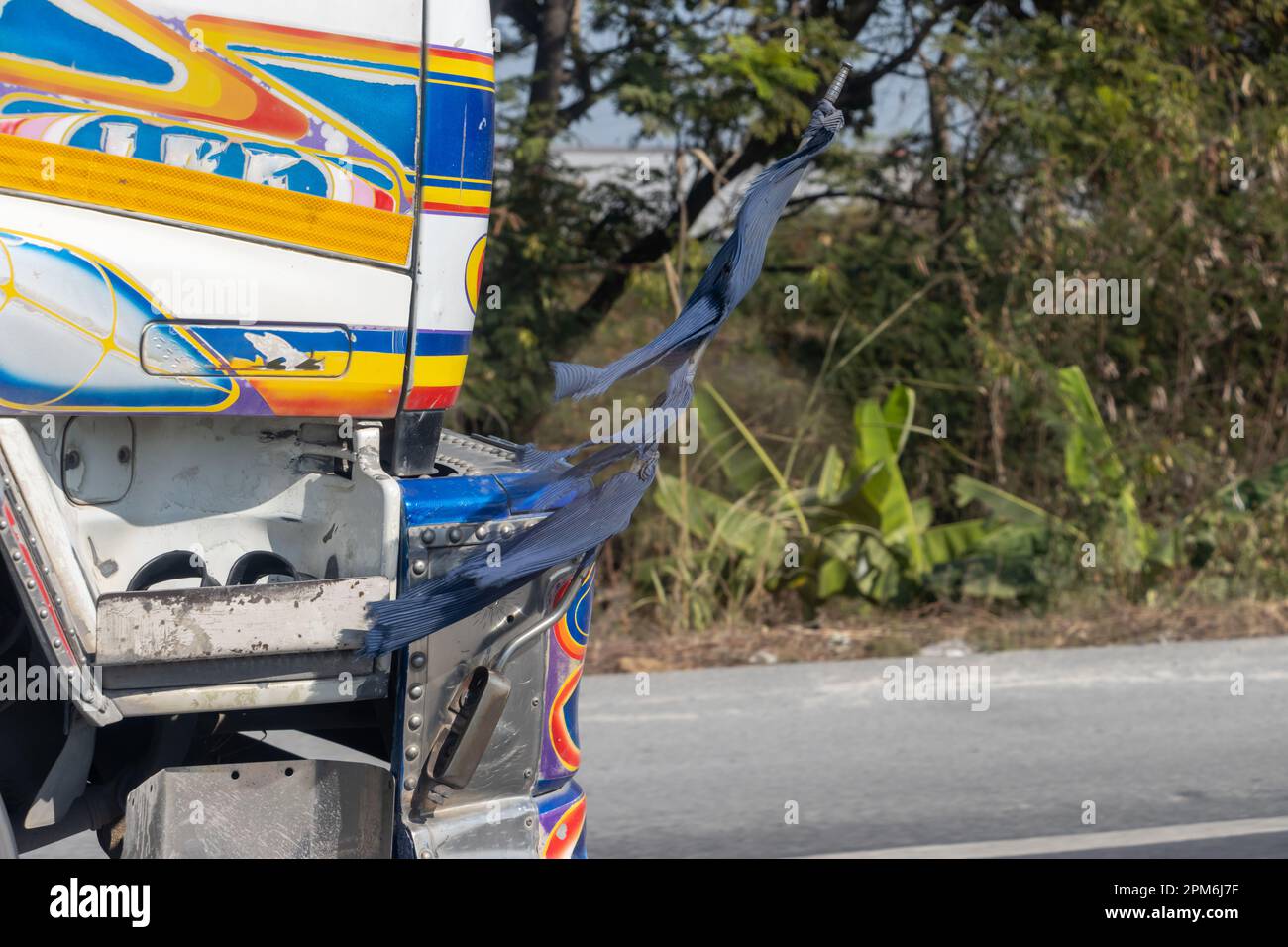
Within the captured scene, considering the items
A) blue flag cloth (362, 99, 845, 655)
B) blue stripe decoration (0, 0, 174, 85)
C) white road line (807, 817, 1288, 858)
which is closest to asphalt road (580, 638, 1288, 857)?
white road line (807, 817, 1288, 858)

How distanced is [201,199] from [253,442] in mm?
495

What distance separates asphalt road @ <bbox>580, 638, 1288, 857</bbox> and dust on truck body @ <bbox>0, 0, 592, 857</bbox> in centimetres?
133

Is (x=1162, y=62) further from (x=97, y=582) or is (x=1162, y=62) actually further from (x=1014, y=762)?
(x=97, y=582)

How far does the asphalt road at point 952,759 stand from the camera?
4250mm

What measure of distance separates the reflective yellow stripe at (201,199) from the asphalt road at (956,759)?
208 cm

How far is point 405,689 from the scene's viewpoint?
114 inches

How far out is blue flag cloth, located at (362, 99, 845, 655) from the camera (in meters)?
2.77

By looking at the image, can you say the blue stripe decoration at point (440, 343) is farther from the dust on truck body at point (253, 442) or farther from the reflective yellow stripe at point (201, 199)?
the reflective yellow stripe at point (201, 199)

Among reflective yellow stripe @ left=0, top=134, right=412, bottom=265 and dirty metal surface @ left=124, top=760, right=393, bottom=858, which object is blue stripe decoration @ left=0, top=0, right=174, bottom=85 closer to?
reflective yellow stripe @ left=0, top=134, right=412, bottom=265

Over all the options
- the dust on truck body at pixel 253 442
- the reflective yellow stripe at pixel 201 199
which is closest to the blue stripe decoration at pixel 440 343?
the dust on truck body at pixel 253 442

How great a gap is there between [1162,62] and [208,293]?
7207 millimetres

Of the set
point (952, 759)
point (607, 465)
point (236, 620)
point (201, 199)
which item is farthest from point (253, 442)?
point (952, 759)
